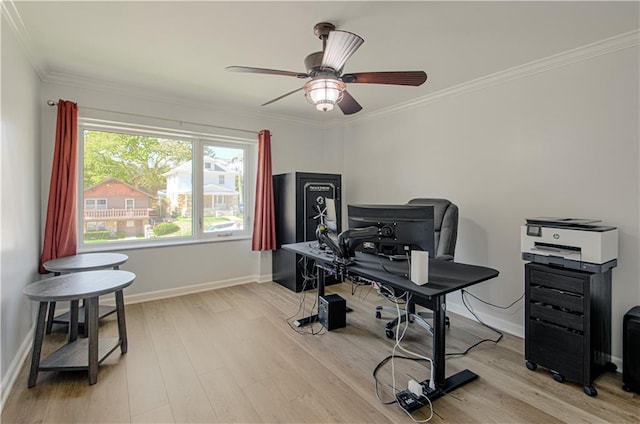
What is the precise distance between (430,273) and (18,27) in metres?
3.33

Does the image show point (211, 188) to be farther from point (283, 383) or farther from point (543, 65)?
point (543, 65)

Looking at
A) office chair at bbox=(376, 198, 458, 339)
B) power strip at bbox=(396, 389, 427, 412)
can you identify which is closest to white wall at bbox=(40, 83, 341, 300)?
office chair at bbox=(376, 198, 458, 339)

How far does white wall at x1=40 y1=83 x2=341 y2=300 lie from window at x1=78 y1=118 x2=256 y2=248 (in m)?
0.17

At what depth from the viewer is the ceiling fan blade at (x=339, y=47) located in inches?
65.2

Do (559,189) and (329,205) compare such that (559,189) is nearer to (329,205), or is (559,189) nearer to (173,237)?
(329,205)

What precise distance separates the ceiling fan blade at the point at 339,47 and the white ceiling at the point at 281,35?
1.09 feet

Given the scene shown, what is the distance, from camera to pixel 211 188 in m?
4.21

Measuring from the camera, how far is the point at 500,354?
248 cm

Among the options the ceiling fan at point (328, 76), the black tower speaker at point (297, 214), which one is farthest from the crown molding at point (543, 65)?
the black tower speaker at point (297, 214)

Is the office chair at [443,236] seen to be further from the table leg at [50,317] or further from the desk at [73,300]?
the table leg at [50,317]

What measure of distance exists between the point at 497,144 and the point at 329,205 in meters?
1.75

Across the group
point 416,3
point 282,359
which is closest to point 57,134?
point 282,359

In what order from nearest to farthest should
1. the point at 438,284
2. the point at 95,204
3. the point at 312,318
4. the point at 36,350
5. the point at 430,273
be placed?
the point at 438,284, the point at 36,350, the point at 430,273, the point at 312,318, the point at 95,204

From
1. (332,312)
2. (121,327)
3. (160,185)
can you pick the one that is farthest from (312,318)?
(160,185)
